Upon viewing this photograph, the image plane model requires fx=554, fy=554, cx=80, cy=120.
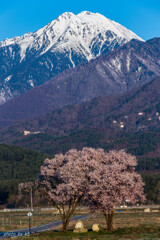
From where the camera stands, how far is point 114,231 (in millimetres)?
92938

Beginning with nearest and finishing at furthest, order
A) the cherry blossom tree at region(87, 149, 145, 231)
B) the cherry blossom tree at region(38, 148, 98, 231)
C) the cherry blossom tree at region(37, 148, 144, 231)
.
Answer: the cherry blossom tree at region(87, 149, 145, 231), the cherry blossom tree at region(37, 148, 144, 231), the cherry blossom tree at region(38, 148, 98, 231)

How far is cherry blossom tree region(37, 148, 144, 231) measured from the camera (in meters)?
92.5

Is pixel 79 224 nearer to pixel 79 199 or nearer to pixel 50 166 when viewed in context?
pixel 79 199

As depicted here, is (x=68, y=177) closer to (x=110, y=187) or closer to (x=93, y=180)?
(x=93, y=180)

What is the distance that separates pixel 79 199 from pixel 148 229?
13183mm

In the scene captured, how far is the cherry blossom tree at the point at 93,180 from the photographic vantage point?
303 feet

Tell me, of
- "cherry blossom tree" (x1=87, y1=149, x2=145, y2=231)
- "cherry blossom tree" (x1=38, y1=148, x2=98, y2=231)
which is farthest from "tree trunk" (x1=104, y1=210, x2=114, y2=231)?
"cherry blossom tree" (x1=38, y1=148, x2=98, y2=231)

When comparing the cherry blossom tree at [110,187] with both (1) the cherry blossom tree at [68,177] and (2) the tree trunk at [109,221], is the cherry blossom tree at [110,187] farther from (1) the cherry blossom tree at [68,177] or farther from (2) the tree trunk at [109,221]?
(1) the cherry blossom tree at [68,177]

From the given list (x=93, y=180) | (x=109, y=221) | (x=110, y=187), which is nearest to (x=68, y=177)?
(x=93, y=180)

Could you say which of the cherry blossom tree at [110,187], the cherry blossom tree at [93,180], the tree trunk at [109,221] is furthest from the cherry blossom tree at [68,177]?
the tree trunk at [109,221]

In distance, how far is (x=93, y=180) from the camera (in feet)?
305

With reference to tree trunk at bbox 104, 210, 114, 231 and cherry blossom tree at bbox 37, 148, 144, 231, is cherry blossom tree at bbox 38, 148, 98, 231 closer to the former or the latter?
cherry blossom tree at bbox 37, 148, 144, 231

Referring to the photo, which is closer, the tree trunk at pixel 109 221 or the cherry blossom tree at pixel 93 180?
the cherry blossom tree at pixel 93 180

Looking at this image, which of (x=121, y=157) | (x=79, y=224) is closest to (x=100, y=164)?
(x=121, y=157)
